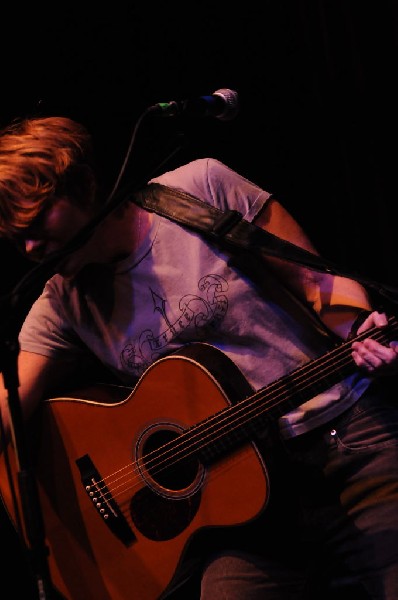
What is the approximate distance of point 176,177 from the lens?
212 centimetres

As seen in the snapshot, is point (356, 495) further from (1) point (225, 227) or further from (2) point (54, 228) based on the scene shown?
(2) point (54, 228)

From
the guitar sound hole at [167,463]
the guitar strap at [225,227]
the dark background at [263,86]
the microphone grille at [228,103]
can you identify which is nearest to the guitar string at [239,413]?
the guitar sound hole at [167,463]

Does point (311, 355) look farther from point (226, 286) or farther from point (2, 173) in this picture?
point (2, 173)

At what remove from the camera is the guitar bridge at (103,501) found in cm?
200

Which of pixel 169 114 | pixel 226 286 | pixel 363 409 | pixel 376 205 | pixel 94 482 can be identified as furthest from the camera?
pixel 376 205

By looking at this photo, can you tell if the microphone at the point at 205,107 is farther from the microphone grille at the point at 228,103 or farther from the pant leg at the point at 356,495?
the pant leg at the point at 356,495

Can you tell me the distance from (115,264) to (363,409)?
895mm

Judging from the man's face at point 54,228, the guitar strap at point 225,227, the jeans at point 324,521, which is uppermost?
the man's face at point 54,228

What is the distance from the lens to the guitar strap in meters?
1.77

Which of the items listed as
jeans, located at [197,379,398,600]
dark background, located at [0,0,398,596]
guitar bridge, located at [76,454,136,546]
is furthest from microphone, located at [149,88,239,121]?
guitar bridge, located at [76,454,136,546]

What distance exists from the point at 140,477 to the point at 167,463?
0.39ft

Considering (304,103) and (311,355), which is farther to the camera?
(304,103)

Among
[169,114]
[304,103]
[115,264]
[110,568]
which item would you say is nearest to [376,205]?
[304,103]

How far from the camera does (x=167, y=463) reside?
1.92 metres
